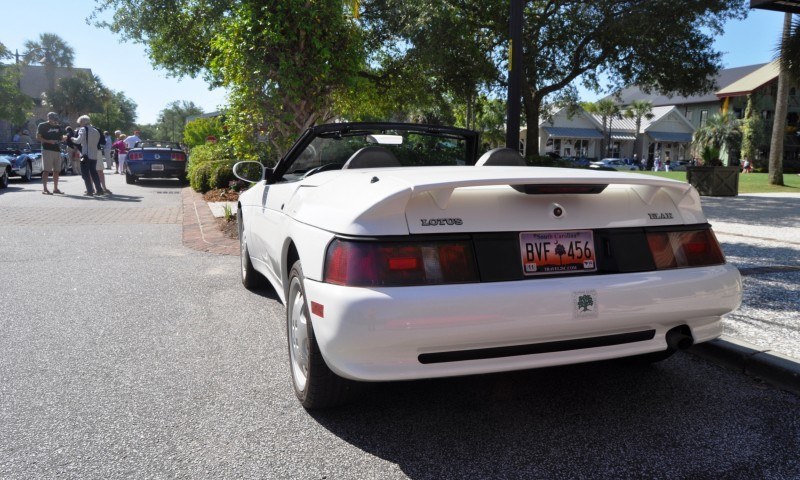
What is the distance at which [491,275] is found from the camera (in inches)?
101

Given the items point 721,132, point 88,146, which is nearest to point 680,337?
point 88,146

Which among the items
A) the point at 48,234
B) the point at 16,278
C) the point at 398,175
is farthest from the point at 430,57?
the point at 398,175

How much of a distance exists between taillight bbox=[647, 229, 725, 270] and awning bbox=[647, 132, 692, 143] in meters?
76.4

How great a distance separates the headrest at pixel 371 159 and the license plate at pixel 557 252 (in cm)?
142

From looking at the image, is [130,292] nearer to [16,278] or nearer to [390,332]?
[16,278]

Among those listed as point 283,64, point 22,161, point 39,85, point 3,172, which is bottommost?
point 3,172

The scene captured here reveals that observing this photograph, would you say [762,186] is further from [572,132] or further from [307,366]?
[572,132]

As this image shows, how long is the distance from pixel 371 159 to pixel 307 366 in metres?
1.44

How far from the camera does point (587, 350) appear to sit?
108 inches

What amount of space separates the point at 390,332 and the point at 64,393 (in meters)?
1.99

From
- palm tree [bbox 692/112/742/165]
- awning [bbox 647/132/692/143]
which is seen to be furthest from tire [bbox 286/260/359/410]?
awning [bbox 647/132/692/143]

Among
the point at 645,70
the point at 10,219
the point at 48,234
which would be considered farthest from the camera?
the point at 645,70

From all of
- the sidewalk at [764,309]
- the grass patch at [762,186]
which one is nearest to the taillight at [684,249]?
the sidewalk at [764,309]

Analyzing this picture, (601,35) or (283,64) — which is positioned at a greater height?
(601,35)
